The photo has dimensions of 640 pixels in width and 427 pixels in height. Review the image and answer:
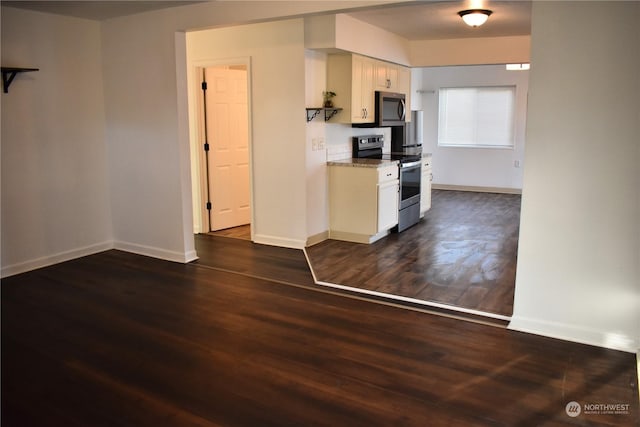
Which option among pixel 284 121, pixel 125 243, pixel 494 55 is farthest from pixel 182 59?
pixel 494 55

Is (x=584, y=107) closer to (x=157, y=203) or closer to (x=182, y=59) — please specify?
(x=182, y=59)

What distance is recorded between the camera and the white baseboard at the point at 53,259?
4.70 metres

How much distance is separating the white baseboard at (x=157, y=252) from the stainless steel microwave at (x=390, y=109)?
2774mm

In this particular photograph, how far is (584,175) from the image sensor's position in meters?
3.18

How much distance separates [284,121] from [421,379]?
11.1 ft

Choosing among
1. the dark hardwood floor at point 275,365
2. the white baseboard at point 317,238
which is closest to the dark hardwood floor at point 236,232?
the white baseboard at point 317,238

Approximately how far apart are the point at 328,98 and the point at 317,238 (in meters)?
1.53

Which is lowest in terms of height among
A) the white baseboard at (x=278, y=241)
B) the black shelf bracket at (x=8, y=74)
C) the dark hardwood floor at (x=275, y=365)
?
the dark hardwood floor at (x=275, y=365)

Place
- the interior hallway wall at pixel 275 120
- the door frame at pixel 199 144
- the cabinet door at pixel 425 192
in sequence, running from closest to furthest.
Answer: the interior hallway wall at pixel 275 120, the door frame at pixel 199 144, the cabinet door at pixel 425 192

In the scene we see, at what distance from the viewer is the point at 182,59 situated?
493 cm

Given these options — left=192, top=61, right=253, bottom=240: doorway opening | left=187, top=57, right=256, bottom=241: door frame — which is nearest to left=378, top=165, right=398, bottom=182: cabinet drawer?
left=187, top=57, right=256, bottom=241: door frame

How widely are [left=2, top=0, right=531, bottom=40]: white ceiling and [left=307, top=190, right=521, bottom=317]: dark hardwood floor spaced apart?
2153 mm

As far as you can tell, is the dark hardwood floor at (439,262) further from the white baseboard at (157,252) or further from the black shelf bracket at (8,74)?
the black shelf bracket at (8,74)

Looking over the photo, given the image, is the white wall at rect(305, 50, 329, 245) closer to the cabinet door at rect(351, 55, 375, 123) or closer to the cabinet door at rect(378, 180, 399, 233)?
the cabinet door at rect(351, 55, 375, 123)
